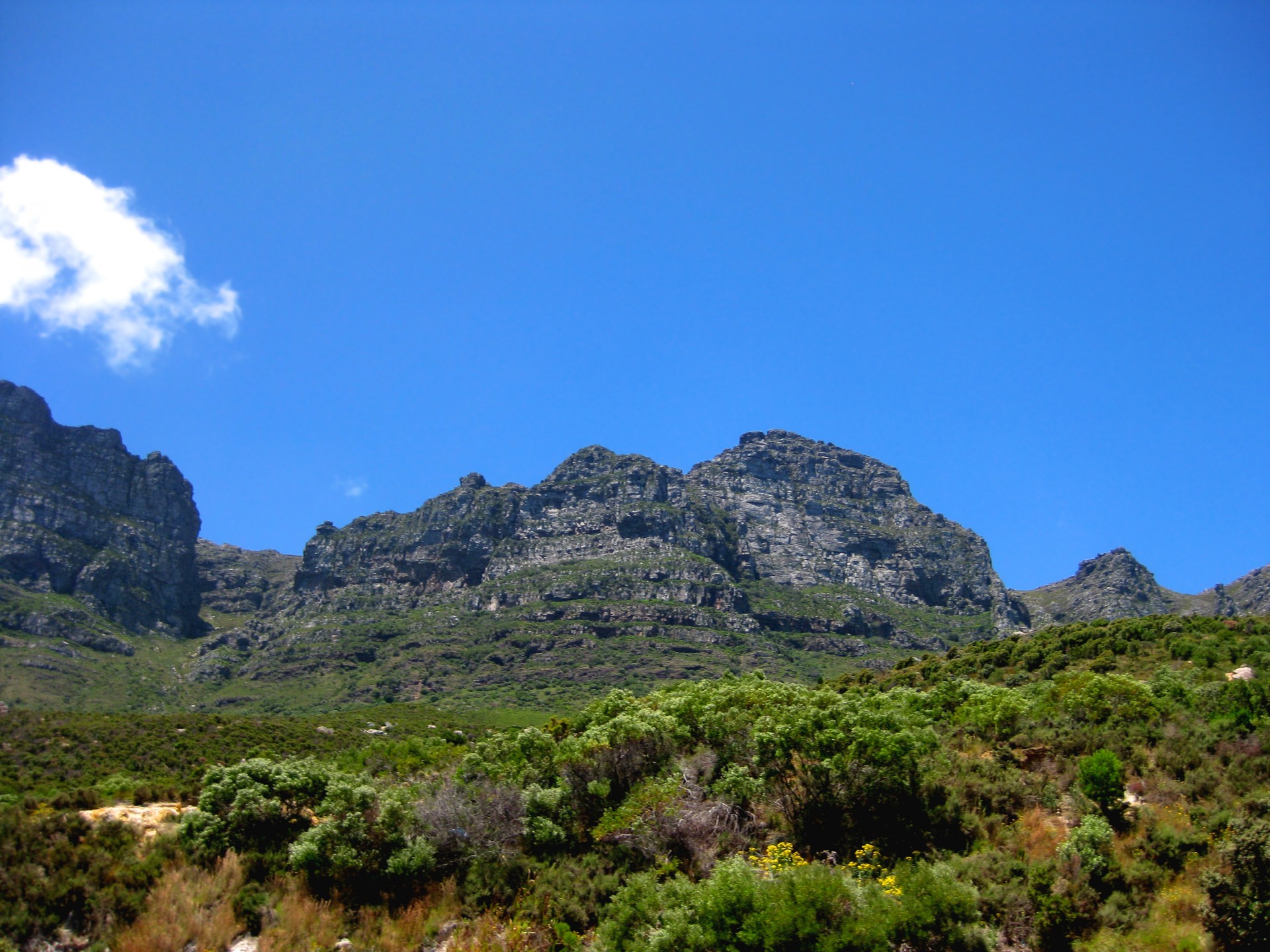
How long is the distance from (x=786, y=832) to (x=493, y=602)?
5774 inches

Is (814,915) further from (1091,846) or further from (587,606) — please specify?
(587,606)

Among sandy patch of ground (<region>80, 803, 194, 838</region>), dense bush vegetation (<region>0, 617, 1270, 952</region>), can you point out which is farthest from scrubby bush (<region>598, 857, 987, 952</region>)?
sandy patch of ground (<region>80, 803, 194, 838</region>)

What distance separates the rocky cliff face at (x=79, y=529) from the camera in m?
157

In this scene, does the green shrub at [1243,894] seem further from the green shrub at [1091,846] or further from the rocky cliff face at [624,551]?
the rocky cliff face at [624,551]

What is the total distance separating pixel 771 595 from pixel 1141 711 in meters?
153

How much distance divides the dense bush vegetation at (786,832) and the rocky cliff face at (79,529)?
546 feet

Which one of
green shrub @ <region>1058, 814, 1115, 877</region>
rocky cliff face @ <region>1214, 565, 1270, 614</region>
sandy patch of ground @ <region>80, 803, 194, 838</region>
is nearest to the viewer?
green shrub @ <region>1058, 814, 1115, 877</region>

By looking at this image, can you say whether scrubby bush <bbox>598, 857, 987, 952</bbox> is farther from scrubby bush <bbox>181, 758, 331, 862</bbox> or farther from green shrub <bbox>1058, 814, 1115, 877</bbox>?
scrubby bush <bbox>181, 758, 331, 862</bbox>

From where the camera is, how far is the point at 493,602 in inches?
6407

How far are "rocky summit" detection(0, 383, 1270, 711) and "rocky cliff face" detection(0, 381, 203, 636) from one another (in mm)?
546

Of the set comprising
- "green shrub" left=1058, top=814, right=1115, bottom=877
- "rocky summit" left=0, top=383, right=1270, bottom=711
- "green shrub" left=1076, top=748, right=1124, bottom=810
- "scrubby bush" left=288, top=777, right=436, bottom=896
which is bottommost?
"scrubby bush" left=288, top=777, right=436, bottom=896

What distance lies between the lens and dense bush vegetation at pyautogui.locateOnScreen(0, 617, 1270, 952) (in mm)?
15594

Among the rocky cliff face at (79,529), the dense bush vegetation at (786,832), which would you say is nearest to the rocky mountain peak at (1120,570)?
the dense bush vegetation at (786,832)

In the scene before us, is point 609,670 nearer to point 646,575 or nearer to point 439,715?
point 646,575
